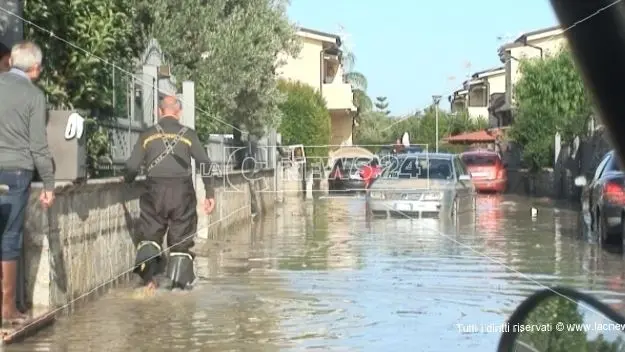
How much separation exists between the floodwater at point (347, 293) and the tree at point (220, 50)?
242cm

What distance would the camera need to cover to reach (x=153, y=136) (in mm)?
10383

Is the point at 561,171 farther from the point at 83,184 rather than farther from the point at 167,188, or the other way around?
the point at 83,184

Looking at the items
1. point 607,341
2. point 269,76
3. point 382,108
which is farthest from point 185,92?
point 382,108

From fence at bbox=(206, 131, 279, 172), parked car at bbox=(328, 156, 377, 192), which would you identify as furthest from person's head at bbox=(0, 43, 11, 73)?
parked car at bbox=(328, 156, 377, 192)

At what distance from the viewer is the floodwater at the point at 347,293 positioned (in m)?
7.98

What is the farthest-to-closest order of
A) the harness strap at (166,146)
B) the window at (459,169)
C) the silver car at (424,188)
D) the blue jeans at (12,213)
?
the window at (459,169)
the silver car at (424,188)
the harness strap at (166,146)
the blue jeans at (12,213)

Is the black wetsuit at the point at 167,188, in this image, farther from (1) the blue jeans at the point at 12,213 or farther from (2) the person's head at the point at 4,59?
(1) the blue jeans at the point at 12,213

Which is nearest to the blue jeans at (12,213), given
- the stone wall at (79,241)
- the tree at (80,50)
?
the stone wall at (79,241)

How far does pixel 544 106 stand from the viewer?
41.2 m

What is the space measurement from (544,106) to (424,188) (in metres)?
21.8

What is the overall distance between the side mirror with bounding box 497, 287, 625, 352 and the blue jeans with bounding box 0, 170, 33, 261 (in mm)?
4268

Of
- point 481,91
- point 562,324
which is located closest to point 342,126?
point 481,91

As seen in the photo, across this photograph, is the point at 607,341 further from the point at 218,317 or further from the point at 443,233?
the point at 443,233

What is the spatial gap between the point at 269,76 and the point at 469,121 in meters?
57.7
